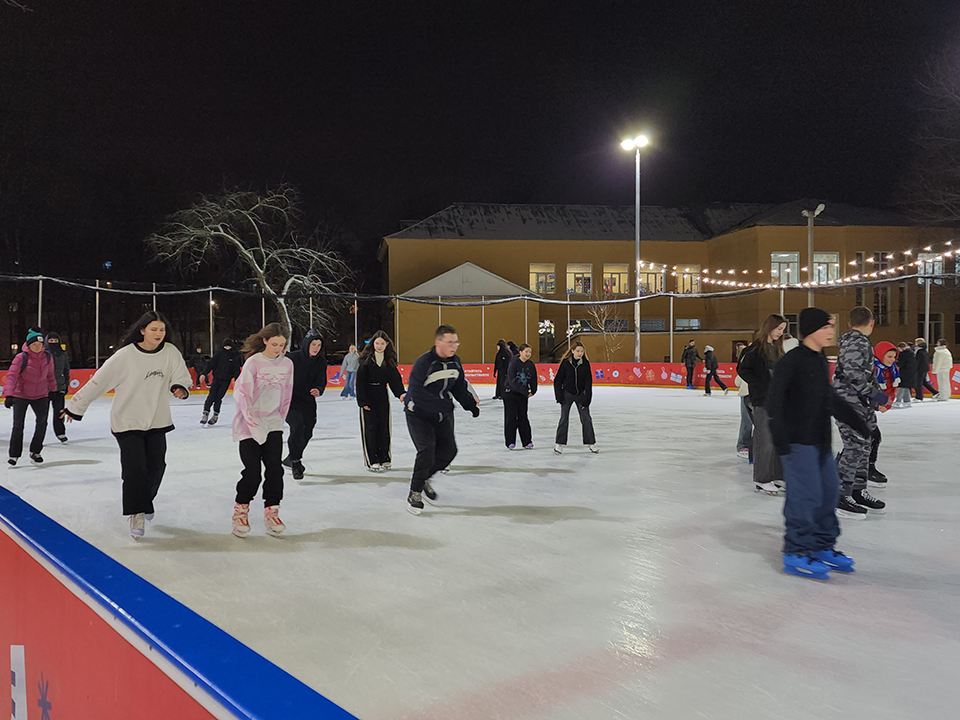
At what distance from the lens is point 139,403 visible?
14.4 ft

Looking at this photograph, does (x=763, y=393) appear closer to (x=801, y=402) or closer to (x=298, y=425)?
(x=801, y=402)

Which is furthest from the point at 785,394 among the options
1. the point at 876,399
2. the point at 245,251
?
the point at 245,251

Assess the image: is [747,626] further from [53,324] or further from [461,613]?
[53,324]

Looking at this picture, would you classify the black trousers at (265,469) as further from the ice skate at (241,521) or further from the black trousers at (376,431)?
the black trousers at (376,431)

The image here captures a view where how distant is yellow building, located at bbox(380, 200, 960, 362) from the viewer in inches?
1169

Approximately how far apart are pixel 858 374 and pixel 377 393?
4248 millimetres

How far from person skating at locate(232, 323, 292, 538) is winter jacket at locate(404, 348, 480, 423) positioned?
101 centimetres

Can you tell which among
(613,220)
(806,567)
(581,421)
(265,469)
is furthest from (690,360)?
(613,220)

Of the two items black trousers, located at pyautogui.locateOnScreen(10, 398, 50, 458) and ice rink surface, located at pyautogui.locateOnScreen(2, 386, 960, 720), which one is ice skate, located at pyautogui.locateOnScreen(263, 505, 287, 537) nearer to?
ice rink surface, located at pyautogui.locateOnScreen(2, 386, 960, 720)

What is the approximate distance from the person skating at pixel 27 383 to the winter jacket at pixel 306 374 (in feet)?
9.10

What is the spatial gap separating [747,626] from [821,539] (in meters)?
1.03

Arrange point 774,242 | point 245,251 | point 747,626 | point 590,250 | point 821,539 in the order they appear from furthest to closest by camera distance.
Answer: point 590,250
point 774,242
point 245,251
point 821,539
point 747,626

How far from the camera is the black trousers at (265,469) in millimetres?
4418

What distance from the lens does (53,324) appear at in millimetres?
28406
